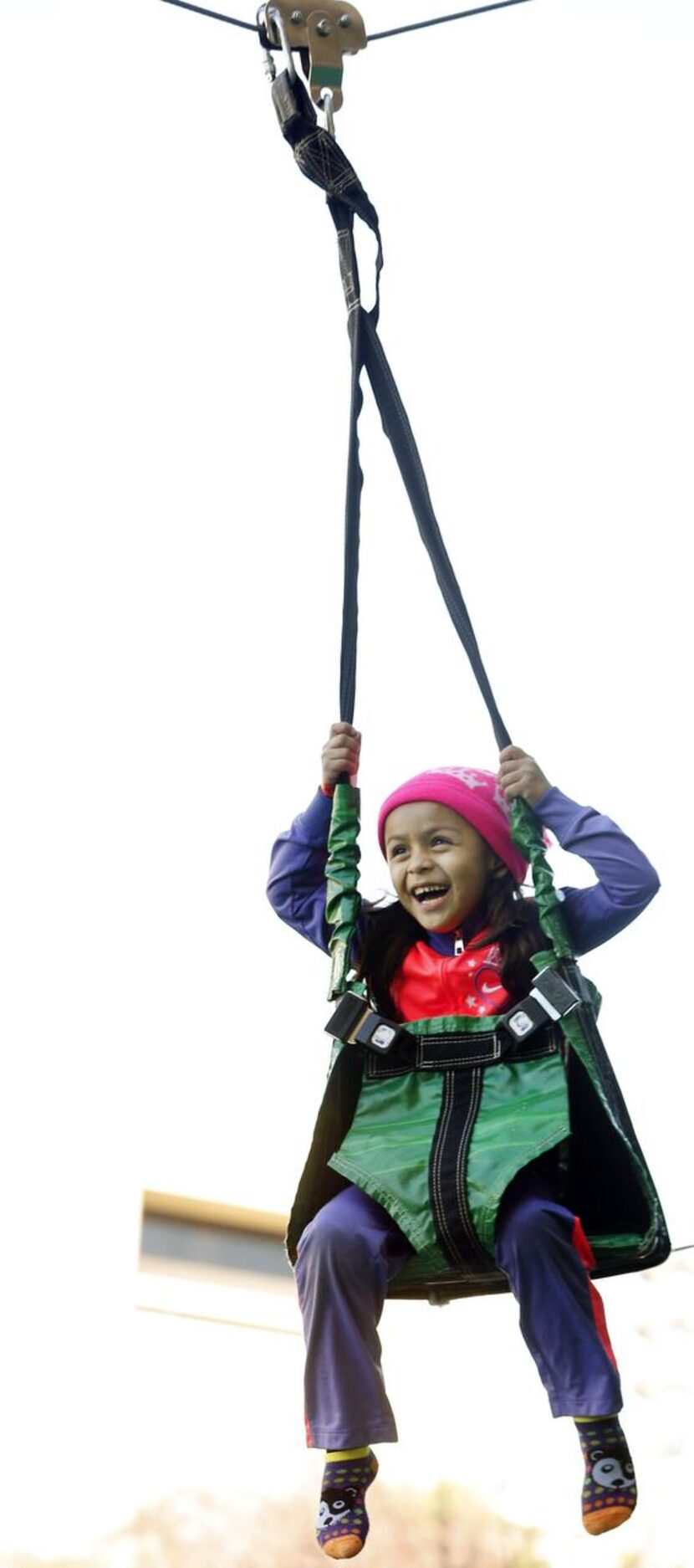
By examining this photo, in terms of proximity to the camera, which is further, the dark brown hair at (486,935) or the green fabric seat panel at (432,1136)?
Result: the dark brown hair at (486,935)

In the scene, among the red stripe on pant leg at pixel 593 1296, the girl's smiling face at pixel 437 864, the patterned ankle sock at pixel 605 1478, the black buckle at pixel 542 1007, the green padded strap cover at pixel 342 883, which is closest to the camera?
the patterned ankle sock at pixel 605 1478

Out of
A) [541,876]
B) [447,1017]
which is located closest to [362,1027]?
[447,1017]

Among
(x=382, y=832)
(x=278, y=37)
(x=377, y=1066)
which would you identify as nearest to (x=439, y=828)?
(x=382, y=832)

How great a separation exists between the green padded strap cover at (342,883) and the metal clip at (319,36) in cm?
118

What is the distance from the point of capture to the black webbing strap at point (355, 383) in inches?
145

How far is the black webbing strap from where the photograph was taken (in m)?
3.69

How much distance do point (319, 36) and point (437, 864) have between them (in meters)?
1.47

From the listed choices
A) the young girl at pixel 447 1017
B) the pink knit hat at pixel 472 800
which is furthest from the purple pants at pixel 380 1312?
the pink knit hat at pixel 472 800

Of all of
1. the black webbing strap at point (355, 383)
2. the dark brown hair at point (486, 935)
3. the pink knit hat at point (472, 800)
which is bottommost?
the dark brown hair at point (486, 935)

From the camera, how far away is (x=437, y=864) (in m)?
3.81

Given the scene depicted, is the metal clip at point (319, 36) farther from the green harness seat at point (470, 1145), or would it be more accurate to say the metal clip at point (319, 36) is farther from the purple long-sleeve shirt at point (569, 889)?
the green harness seat at point (470, 1145)

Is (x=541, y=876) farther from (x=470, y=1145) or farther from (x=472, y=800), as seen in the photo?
(x=470, y=1145)

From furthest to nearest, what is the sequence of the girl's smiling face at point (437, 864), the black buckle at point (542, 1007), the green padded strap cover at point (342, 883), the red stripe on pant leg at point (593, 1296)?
the girl's smiling face at point (437, 864) → the green padded strap cover at point (342, 883) → the black buckle at point (542, 1007) → the red stripe on pant leg at point (593, 1296)

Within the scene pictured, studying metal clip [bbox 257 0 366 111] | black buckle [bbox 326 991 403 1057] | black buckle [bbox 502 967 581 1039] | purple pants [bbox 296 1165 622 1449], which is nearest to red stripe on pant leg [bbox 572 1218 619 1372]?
purple pants [bbox 296 1165 622 1449]
